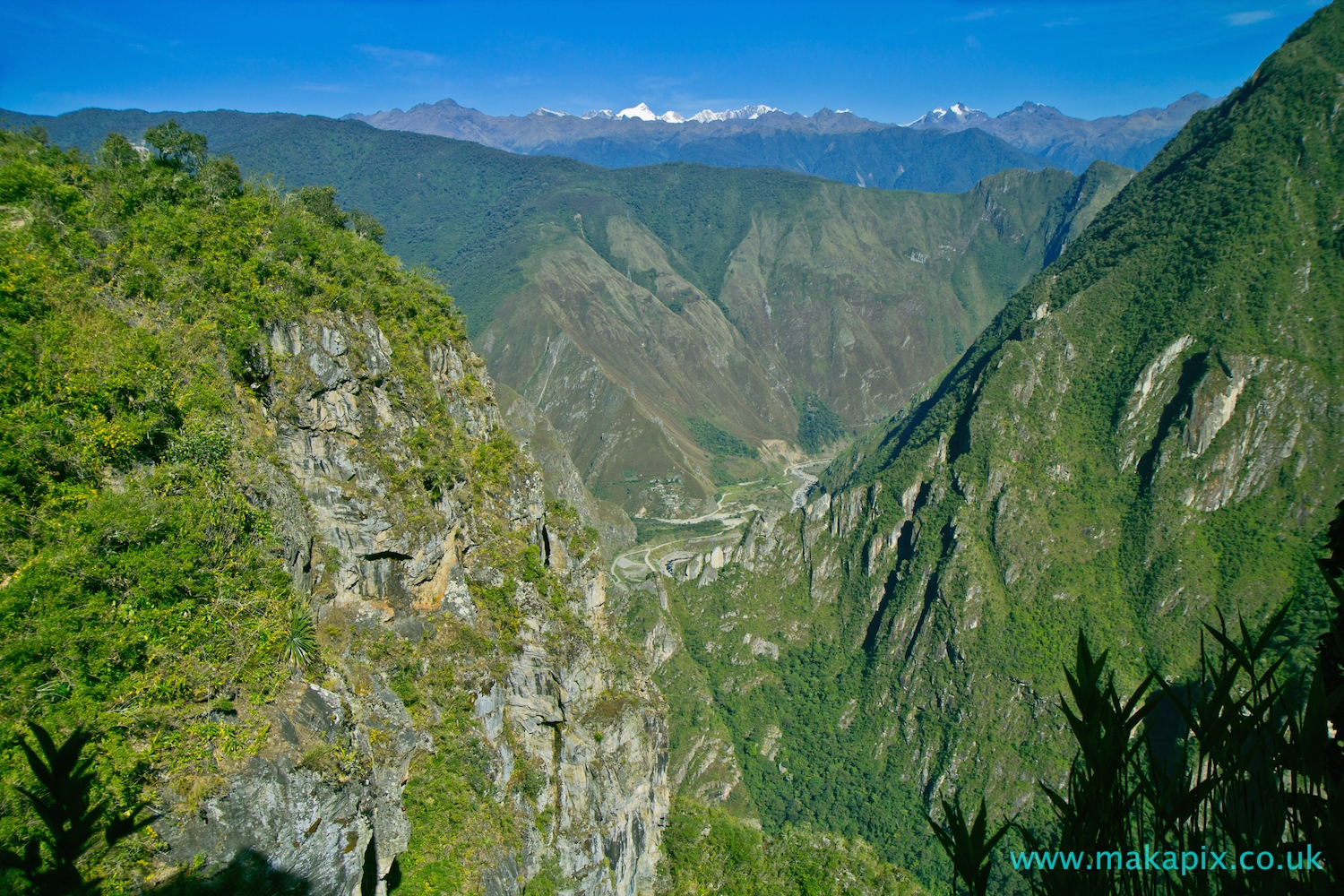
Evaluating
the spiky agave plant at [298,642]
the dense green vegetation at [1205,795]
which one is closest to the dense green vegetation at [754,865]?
the spiky agave plant at [298,642]

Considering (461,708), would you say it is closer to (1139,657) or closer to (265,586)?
(265,586)

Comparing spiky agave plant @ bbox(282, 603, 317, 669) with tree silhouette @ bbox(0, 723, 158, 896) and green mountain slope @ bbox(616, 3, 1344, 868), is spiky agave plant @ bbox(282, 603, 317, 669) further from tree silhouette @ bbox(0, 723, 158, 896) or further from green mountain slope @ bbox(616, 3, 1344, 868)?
green mountain slope @ bbox(616, 3, 1344, 868)

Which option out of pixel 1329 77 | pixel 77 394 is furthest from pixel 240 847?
pixel 1329 77

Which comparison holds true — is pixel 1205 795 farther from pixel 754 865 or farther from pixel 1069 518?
pixel 1069 518

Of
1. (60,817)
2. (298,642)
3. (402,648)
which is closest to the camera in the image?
(60,817)

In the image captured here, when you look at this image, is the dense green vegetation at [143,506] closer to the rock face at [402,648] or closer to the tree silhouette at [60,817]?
the rock face at [402,648]

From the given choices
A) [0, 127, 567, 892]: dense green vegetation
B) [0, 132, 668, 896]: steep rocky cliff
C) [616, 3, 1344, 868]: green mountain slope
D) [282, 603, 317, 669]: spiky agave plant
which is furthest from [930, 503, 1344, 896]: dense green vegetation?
[616, 3, 1344, 868]: green mountain slope

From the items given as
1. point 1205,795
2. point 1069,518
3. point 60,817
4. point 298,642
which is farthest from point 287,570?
point 1069,518
